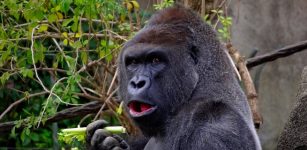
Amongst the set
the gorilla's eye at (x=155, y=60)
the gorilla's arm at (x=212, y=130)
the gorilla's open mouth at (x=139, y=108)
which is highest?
the gorilla's eye at (x=155, y=60)

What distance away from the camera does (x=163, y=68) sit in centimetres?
366

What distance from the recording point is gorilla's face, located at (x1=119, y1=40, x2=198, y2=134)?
3.56m

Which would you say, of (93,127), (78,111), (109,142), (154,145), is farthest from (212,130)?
(78,111)

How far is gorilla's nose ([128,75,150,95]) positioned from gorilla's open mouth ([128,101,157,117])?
61mm

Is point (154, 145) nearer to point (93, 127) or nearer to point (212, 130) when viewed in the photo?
point (93, 127)

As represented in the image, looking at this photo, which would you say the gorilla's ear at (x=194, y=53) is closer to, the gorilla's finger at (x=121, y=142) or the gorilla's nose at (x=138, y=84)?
the gorilla's nose at (x=138, y=84)

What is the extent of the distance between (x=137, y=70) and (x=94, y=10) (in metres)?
1.10

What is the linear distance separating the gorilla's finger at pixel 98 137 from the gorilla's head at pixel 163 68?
29 centimetres

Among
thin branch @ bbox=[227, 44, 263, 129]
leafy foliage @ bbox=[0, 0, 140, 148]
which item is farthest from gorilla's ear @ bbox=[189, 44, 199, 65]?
thin branch @ bbox=[227, 44, 263, 129]

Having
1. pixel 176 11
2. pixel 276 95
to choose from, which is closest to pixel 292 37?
pixel 276 95

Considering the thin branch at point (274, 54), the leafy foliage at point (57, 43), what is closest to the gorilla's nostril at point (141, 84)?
the leafy foliage at point (57, 43)

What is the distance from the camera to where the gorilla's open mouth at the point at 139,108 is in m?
3.54

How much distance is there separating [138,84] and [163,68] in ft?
0.60

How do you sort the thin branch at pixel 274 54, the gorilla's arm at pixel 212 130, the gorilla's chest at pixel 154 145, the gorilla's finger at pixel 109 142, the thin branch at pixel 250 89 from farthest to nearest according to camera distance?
1. the thin branch at pixel 274 54
2. the thin branch at pixel 250 89
3. the gorilla's finger at pixel 109 142
4. the gorilla's chest at pixel 154 145
5. the gorilla's arm at pixel 212 130
